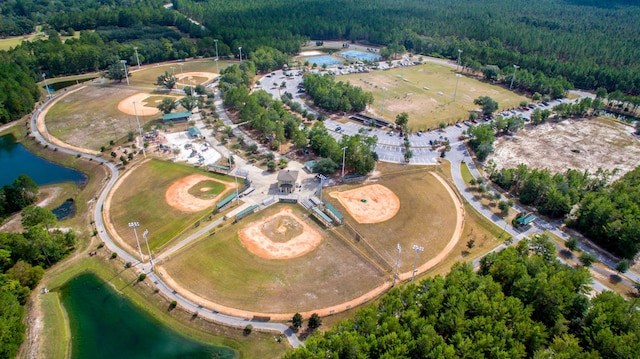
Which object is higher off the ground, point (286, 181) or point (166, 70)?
point (166, 70)

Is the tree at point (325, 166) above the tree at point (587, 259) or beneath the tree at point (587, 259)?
above

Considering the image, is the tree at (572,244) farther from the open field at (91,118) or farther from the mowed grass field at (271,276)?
the open field at (91,118)

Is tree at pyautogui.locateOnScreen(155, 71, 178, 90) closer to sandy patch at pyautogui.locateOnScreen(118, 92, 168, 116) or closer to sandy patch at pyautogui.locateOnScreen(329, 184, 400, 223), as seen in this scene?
sandy patch at pyautogui.locateOnScreen(118, 92, 168, 116)

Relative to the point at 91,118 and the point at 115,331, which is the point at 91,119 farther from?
the point at 115,331

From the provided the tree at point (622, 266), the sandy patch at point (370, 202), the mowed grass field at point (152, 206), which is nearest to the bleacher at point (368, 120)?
the sandy patch at point (370, 202)

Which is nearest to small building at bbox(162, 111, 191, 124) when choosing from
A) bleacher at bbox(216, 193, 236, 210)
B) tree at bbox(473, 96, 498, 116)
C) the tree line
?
bleacher at bbox(216, 193, 236, 210)

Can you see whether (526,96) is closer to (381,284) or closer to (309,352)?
(381,284)

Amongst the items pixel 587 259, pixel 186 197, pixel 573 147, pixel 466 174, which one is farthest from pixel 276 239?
pixel 573 147
